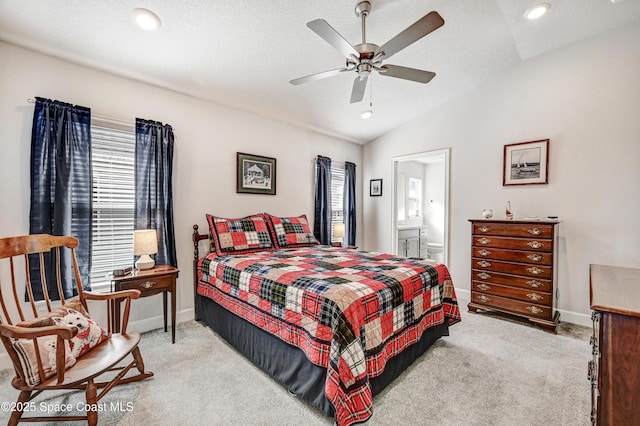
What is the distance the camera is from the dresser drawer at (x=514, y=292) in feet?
9.74

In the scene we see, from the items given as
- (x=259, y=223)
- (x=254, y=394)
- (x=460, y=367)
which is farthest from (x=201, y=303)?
(x=460, y=367)

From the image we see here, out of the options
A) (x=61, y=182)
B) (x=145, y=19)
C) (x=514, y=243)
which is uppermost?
(x=145, y=19)

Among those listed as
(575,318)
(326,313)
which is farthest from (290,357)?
(575,318)

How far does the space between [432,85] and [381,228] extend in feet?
8.21

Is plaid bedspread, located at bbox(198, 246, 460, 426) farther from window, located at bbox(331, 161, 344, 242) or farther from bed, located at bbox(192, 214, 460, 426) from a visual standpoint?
window, located at bbox(331, 161, 344, 242)

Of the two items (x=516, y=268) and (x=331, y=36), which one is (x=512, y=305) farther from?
(x=331, y=36)

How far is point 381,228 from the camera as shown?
17.0 ft

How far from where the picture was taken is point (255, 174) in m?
3.81

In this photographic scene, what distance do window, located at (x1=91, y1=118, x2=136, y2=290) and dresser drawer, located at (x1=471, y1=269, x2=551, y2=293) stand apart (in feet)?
12.8

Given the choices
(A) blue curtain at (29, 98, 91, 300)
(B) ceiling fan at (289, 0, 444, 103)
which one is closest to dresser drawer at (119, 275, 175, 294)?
(A) blue curtain at (29, 98, 91, 300)

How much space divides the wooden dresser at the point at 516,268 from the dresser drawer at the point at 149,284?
3.40m

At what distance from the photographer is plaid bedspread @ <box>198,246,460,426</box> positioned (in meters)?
1.54

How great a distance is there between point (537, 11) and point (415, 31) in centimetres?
171

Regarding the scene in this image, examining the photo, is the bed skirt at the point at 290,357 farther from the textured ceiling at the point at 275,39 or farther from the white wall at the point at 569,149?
the textured ceiling at the point at 275,39
